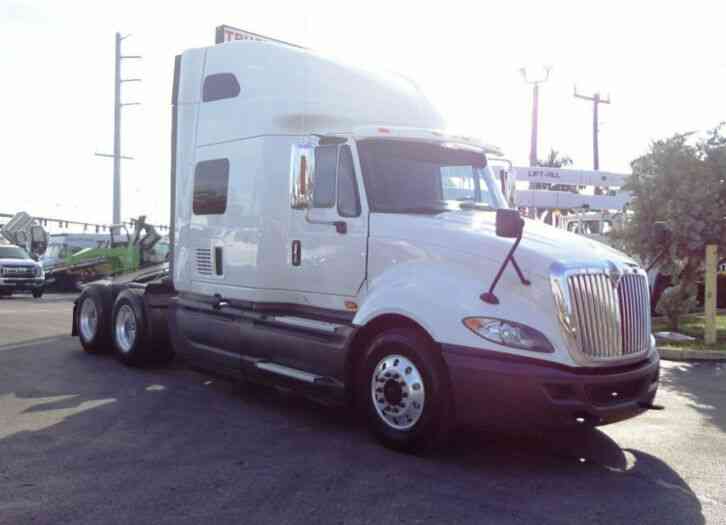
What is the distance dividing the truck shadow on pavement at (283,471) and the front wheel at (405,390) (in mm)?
183

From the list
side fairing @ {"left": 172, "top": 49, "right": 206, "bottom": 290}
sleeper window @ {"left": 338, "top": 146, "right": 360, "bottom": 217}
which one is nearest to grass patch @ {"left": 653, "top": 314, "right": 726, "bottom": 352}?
sleeper window @ {"left": 338, "top": 146, "right": 360, "bottom": 217}

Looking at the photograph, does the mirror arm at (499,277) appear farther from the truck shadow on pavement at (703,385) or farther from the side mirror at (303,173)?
the truck shadow on pavement at (703,385)

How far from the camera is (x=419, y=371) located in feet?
17.4

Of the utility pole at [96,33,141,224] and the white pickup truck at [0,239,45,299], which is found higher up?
the utility pole at [96,33,141,224]

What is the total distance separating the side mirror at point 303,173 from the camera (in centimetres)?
629

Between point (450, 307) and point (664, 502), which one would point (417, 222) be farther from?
point (664, 502)

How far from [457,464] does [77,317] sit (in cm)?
728

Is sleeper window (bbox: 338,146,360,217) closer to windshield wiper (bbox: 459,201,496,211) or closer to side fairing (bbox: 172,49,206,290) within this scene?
windshield wiper (bbox: 459,201,496,211)

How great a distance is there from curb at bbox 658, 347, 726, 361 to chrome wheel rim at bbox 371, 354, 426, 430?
7011 millimetres

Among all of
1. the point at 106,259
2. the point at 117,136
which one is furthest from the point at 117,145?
the point at 106,259

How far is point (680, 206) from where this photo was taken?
1248 centimetres

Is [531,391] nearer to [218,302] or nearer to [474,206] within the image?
[474,206]

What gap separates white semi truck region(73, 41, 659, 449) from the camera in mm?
4992

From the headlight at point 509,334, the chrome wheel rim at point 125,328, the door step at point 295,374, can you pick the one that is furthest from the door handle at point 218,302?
the headlight at point 509,334
